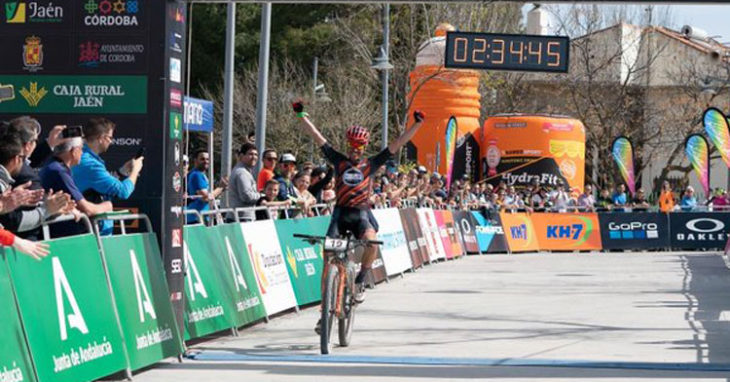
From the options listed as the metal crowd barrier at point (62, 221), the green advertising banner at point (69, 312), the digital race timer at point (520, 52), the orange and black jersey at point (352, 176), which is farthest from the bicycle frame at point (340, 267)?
the digital race timer at point (520, 52)

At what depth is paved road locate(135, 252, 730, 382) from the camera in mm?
10852

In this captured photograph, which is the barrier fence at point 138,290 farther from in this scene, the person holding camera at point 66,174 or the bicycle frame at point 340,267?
the bicycle frame at point 340,267

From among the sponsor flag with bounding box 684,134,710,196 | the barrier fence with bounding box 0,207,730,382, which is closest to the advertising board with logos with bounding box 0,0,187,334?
the barrier fence with bounding box 0,207,730,382

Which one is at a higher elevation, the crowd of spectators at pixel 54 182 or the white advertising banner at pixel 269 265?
the crowd of spectators at pixel 54 182

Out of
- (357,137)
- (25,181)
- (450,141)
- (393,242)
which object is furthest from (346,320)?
(450,141)

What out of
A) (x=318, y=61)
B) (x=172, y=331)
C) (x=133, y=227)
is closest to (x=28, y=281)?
(x=172, y=331)

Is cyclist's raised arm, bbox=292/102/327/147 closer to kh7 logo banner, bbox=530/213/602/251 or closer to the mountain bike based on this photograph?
the mountain bike

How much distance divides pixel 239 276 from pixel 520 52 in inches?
251

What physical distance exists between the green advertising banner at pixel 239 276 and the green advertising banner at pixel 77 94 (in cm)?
179

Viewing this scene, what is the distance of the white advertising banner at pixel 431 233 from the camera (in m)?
27.3

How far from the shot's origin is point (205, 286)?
12766 millimetres

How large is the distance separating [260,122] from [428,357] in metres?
11.7

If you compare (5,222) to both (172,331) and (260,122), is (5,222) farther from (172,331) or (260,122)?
(260,122)

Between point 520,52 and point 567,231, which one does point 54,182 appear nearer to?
point 520,52
